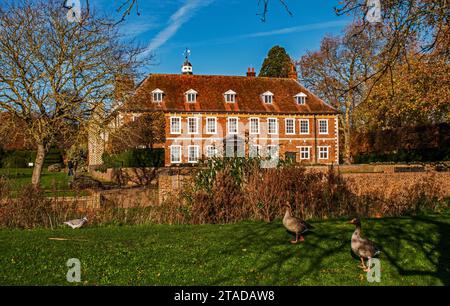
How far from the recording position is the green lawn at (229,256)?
21.7 feet

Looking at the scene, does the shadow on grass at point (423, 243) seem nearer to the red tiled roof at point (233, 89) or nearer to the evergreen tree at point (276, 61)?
the red tiled roof at point (233, 89)

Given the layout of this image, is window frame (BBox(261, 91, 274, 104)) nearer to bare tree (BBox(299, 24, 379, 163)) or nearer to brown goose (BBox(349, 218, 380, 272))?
bare tree (BBox(299, 24, 379, 163))

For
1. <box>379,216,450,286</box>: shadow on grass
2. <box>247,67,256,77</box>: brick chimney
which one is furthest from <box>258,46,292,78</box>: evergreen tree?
<box>379,216,450,286</box>: shadow on grass

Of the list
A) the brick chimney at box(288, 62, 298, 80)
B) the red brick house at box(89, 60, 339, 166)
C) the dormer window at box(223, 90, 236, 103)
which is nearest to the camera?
the red brick house at box(89, 60, 339, 166)

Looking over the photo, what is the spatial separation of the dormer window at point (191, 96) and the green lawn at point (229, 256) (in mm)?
32836

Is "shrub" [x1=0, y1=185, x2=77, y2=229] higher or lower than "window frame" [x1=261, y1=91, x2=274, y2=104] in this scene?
lower

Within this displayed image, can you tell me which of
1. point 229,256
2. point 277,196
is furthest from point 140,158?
point 229,256

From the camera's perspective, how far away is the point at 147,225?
1212cm

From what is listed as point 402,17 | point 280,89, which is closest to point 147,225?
point 402,17

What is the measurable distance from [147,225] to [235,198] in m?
2.61

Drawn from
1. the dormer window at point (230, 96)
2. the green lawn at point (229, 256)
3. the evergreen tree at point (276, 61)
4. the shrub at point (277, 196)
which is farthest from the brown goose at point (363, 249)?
the evergreen tree at point (276, 61)

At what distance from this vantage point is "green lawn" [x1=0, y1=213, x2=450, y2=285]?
661 centimetres

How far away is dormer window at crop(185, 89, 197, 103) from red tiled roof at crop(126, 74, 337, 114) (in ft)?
1.11

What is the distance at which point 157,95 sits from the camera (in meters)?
41.7
